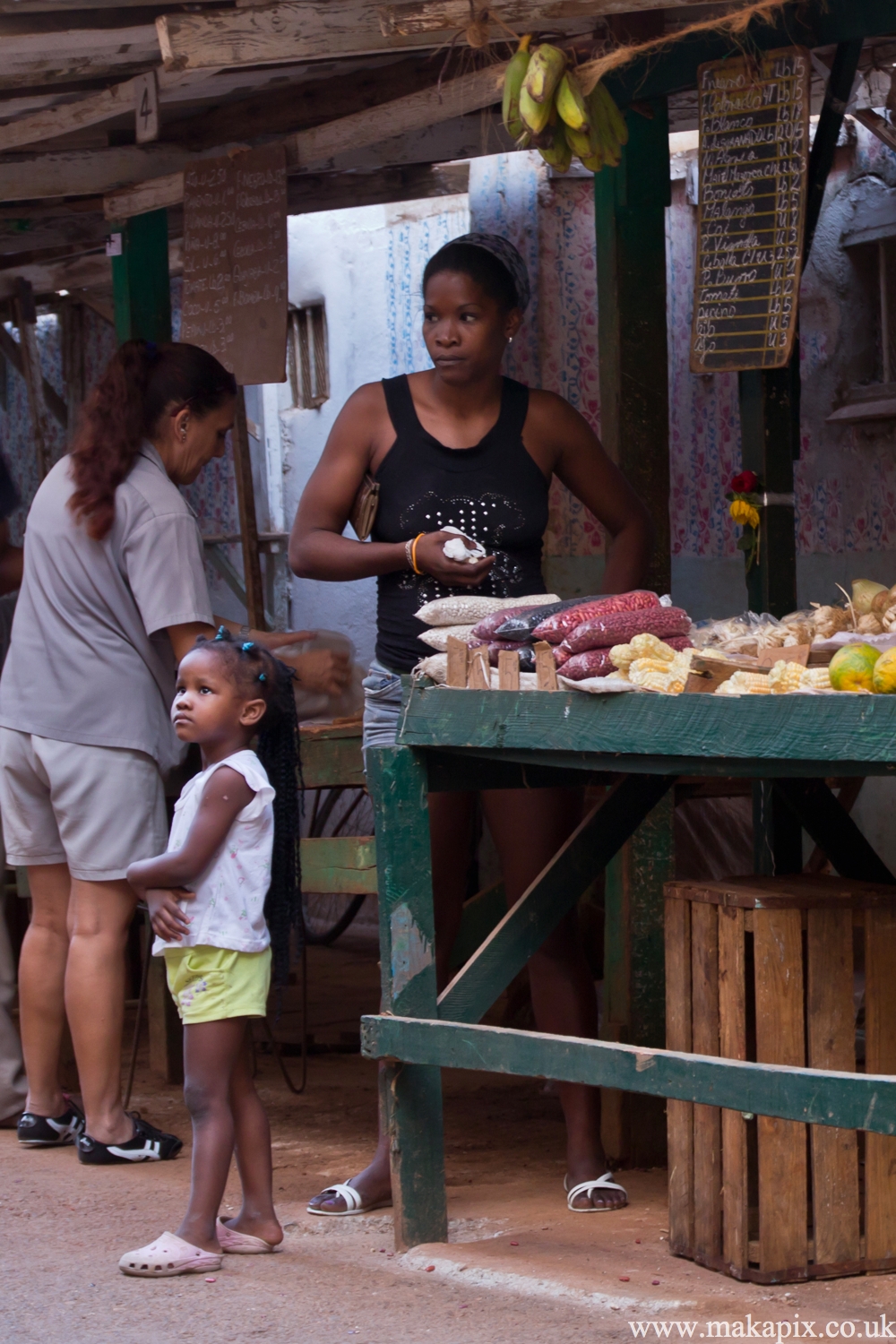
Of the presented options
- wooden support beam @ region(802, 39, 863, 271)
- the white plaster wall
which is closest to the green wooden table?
wooden support beam @ region(802, 39, 863, 271)

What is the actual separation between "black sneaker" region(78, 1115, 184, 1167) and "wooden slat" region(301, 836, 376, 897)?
74 cm

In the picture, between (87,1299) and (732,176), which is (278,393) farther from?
(87,1299)

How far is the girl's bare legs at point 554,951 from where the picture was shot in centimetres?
351

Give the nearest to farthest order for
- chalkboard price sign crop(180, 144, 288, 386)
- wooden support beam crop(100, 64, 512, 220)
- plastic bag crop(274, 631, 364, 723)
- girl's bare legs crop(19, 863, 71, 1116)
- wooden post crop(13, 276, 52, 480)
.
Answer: girl's bare legs crop(19, 863, 71, 1116)
plastic bag crop(274, 631, 364, 723)
wooden support beam crop(100, 64, 512, 220)
chalkboard price sign crop(180, 144, 288, 386)
wooden post crop(13, 276, 52, 480)

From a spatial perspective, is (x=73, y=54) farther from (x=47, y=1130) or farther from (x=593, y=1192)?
(x=593, y=1192)

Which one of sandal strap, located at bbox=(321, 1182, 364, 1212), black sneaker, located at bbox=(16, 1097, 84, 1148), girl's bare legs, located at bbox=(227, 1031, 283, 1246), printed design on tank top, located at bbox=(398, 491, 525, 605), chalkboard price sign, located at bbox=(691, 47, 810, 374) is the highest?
chalkboard price sign, located at bbox=(691, 47, 810, 374)

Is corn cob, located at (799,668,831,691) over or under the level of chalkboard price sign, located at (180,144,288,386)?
under

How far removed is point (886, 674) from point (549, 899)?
109 centimetres

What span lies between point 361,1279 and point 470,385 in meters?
1.91

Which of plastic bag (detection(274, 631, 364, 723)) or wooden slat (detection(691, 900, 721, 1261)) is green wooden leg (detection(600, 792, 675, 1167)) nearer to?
wooden slat (detection(691, 900, 721, 1261))

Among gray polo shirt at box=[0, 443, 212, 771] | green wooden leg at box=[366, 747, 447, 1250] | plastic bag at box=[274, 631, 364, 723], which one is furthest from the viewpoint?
plastic bag at box=[274, 631, 364, 723]

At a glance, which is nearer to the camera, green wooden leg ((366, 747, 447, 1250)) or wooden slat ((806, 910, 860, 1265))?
wooden slat ((806, 910, 860, 1265))

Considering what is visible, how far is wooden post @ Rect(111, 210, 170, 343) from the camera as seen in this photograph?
591 cm

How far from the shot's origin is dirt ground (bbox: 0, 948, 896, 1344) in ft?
9.04
